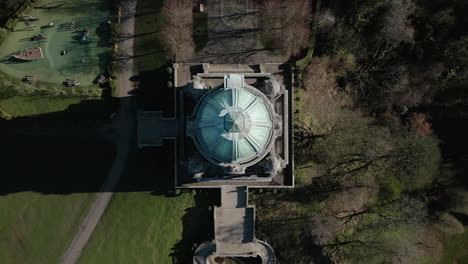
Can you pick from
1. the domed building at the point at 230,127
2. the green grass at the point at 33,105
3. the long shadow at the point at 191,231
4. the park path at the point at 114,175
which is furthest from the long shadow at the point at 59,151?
the domed building at the point at 230,127

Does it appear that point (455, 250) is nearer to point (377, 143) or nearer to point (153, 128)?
point (377, 143)

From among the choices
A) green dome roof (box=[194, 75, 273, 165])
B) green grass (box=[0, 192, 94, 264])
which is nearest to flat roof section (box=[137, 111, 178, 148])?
green dome roof (box=[194, 75, 273, 165])

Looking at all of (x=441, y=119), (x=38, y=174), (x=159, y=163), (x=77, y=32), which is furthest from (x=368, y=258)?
(x=77, y=32)

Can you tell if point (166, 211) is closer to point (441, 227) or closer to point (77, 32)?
point (77, 32)

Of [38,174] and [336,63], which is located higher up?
[336,63]

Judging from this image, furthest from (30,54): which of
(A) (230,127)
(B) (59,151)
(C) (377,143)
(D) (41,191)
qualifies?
(C) (377,143)

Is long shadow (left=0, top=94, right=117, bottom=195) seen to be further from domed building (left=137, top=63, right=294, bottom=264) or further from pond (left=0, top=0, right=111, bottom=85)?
domed building (left=137, top=63, right=294, bottom=264)
